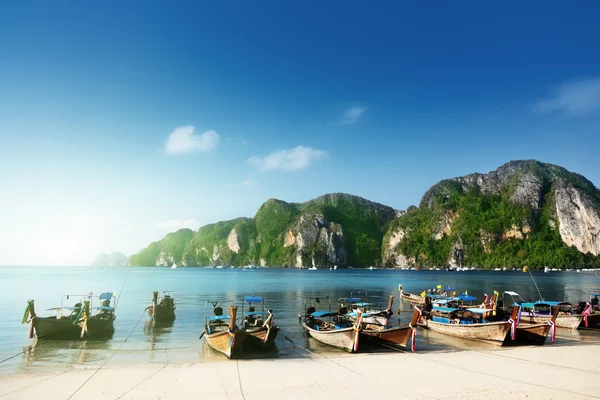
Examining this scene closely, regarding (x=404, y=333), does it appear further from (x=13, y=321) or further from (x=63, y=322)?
(x=13, y=321)

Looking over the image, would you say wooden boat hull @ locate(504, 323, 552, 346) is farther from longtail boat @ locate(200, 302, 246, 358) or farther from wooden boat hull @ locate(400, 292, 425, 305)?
wooden boat hull @ locate(400, 292, 425, 305)

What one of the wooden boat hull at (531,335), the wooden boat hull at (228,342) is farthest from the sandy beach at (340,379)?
the wooden boat hull at (531,335)

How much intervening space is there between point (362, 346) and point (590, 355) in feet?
45.7

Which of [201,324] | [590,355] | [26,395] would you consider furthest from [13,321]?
[590,355]

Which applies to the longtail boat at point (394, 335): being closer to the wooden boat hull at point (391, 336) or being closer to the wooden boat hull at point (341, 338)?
the wooden boat hull at point (391, 336)

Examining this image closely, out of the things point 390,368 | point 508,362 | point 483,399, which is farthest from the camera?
point 508,362

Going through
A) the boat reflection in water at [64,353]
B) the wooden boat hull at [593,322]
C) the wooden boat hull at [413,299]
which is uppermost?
the wooden boat hull at [593,322]

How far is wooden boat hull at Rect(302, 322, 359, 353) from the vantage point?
24.7 metres

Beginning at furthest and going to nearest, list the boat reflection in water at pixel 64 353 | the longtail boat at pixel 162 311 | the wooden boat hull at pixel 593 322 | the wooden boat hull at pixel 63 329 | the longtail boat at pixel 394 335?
the longtail boat at pixel 162 311 → the wooden boat hull at pixel 593 322 → the wooden boat hull at pixel 63 329 → the longtail boat at pixel 394 335 → the boat reflection in water at pixel 64 353

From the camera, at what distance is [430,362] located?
21812mm

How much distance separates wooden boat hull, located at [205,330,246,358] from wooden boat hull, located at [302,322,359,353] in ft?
19.8

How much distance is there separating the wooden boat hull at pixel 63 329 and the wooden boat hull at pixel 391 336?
2148 cm

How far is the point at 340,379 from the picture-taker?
1833 centimetres

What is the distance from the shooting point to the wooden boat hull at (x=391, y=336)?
82.8 feet
